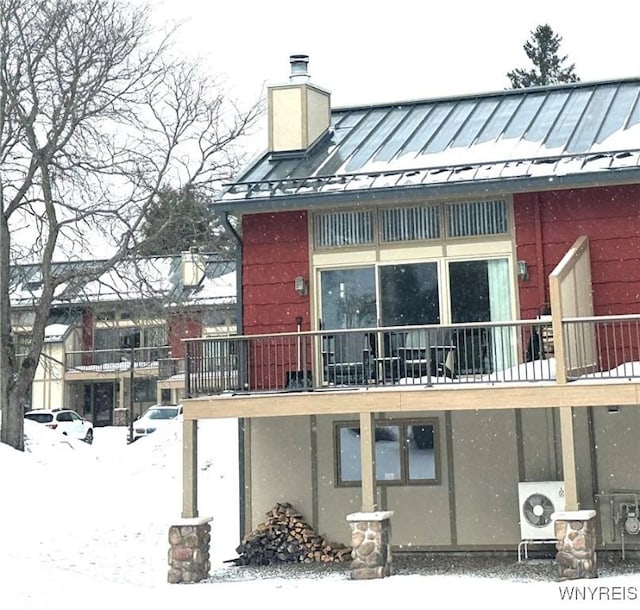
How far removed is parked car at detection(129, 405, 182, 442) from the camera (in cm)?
3509

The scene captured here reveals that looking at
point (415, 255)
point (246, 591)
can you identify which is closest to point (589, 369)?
point (415, 255)

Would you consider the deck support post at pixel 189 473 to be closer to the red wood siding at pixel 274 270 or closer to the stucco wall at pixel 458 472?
the stucco wall at pixel 458 472

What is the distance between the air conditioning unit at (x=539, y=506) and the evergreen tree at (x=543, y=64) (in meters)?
36.6

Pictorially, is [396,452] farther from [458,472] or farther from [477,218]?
[477,218]

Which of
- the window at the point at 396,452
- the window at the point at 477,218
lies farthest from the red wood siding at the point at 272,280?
the window at the point at 477,218

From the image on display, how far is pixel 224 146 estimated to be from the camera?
2730cm

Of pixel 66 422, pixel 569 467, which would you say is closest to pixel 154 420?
pixel 66 422

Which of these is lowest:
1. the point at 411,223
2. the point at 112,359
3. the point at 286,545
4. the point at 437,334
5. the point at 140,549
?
the point at 140,549

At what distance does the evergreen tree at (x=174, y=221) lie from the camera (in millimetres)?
24922

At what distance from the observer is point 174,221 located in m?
24.8

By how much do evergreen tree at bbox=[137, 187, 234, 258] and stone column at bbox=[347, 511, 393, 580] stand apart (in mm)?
12244

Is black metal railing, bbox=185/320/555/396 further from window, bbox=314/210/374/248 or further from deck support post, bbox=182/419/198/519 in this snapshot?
window, bbox=314/210/374/248

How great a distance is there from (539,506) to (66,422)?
2441 cm

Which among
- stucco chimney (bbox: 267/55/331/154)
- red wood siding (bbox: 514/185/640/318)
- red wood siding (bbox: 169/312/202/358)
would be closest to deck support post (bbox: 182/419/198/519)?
red wood siding (bbox: 514/185/640/318)
